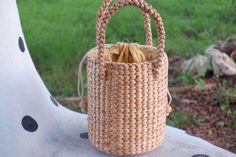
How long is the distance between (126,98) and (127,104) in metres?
0.02

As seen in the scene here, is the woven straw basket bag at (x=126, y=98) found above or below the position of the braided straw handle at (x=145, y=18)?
below

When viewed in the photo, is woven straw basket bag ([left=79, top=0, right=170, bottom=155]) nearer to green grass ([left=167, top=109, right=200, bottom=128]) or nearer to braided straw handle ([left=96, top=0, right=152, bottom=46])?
braided straw handle ([left=96, top=0, right=152, bottom=46])

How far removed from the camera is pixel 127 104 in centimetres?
130

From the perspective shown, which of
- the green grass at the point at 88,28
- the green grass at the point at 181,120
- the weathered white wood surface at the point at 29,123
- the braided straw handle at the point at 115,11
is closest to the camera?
the braided straw handle at the point at 115,11

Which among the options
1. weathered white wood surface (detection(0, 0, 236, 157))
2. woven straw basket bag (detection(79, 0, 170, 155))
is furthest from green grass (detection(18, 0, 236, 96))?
woven straw basket bag (detection(79, 0, 170, 155))

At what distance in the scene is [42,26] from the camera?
4000mm

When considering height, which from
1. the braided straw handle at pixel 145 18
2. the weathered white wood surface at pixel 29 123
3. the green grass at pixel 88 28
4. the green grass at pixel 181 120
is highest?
the braided straw handle at pixel 145 18

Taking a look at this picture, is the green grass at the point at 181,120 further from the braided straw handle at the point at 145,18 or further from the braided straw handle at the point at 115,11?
the braided straw handle at the point at 115,11

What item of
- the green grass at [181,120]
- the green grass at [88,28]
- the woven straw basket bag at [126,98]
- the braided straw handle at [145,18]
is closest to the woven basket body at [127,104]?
the woven straw basket bag at [126,98]

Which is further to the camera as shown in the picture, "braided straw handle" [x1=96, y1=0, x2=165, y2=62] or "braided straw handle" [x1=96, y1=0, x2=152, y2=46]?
"braided straw handle" [x1=96, y1=0, x2=152, y2=46]

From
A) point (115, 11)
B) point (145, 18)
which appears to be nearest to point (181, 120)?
point (145, 18)

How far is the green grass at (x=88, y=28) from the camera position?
357cm

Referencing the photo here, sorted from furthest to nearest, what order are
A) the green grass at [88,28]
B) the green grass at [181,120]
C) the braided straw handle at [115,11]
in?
the green grass at [88,28] → the green grass at [181,120] → the braided straw handle at [115,11]

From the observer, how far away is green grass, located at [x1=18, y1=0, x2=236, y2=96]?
357cm
